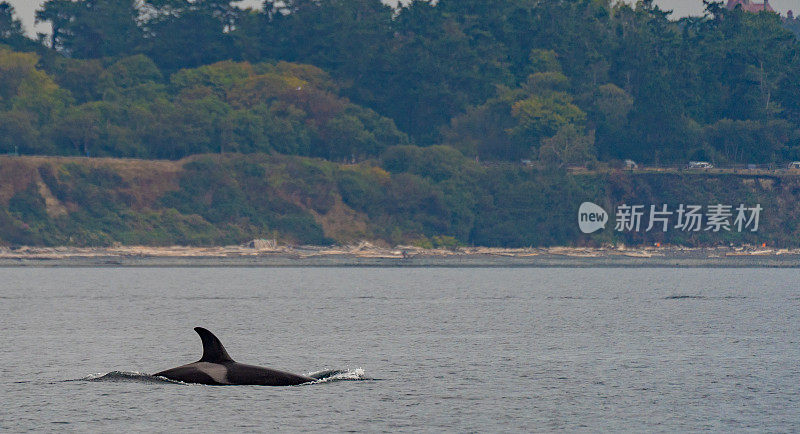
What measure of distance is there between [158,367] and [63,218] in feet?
427

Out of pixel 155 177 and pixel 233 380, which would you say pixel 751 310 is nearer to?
pixel 233 380

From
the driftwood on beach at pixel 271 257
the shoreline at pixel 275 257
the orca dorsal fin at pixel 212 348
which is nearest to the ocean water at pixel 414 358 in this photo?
the orca dorsal fin at pixel 212 348

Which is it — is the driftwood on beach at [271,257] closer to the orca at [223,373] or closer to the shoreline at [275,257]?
the shoreline at [275,257]

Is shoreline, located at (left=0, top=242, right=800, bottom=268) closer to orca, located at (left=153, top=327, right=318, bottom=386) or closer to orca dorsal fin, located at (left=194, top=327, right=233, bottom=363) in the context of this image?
orca, located at (left=153, top=327, right=318, bottom=386)

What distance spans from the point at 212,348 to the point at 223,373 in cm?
306

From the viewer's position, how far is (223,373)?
1873 inches

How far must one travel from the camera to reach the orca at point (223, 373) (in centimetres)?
4616

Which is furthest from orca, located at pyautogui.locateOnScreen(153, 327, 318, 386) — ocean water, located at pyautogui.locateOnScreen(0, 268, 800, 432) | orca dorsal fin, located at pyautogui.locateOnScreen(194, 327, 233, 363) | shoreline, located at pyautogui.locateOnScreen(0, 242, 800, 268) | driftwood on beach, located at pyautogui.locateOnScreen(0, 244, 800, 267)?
shoreline, located at pyautogui.locateOnScreen(0, 242, 800, 268)

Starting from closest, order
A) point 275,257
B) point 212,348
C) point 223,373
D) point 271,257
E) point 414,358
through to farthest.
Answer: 1. point 212,348
2. point 223,373
3. point 414,358
4. point 271,257
5. point 275,257

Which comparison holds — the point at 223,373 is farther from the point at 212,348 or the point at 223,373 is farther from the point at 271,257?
the point at 271,257

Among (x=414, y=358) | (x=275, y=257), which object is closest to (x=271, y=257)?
(x=275, y=257)

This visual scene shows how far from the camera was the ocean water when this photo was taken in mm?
44469

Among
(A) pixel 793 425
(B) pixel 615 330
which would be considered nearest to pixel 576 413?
(A) pixel 793 425

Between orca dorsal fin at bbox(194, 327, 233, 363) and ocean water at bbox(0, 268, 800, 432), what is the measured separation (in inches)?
73.4
